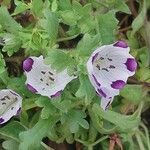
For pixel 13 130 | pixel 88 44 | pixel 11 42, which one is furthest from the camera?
pixel 13 130

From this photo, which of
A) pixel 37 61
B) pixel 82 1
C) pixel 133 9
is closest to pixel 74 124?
pixel 37 61

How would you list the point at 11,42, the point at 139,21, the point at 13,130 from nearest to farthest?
the point at 11,42 < the point at 13,130 < the point at 139,21

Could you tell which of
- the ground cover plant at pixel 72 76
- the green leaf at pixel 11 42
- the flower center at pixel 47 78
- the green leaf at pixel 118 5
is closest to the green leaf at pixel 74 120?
the ground cover plant at pixel 72 76

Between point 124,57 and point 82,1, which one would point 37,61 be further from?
point 82,1

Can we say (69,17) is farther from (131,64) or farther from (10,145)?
(10,145)

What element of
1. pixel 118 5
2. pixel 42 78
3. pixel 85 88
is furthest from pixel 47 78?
pixel 118 5

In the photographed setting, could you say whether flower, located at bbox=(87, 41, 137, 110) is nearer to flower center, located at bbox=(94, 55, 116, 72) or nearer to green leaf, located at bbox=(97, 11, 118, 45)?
flower center, located at bbox=(94, 55, 116, 72)

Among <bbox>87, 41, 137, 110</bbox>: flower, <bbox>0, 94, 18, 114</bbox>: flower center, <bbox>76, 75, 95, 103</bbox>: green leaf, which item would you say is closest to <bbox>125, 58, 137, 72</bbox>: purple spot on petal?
<bbox>87, 41, 137, 110</bbox>: flower
